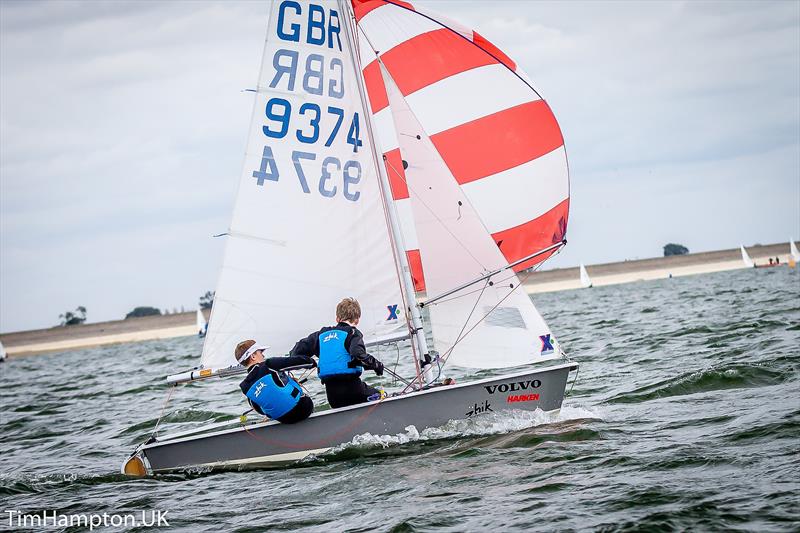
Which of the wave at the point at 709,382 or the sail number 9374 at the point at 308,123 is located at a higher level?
the sail number 9374 at the point at 308,123

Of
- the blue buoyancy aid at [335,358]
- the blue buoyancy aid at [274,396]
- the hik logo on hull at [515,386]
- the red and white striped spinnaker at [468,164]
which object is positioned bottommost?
the hik logo on hull at [515,386]

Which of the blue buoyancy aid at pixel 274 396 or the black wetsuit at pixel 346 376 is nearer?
A: the blue buoyancy aid at pixel 274 396

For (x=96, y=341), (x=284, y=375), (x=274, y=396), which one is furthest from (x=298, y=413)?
(x=96, y=341)

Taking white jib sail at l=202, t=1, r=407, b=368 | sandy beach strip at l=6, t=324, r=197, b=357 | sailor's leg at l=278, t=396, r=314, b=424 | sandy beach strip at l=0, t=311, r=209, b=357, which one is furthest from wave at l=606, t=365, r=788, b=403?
sandy beach strip at l=0, t=311, r=209, b=357

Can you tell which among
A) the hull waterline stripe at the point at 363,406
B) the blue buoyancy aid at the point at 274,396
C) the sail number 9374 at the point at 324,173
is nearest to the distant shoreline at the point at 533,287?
the sail number 9374 at the point at 324,173

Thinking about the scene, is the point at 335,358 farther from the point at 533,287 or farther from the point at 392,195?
the point at 533,287

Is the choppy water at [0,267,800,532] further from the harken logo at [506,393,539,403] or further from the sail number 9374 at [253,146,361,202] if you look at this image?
the sail number 9374 at [253,146,361,202]

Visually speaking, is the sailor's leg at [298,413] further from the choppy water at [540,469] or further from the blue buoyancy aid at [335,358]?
the choppy water at [540,469]

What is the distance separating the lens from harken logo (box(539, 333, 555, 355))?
28.9ft

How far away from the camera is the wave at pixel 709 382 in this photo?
9.62 meters

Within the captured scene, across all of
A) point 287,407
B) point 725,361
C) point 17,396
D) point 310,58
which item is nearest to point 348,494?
point 287,407

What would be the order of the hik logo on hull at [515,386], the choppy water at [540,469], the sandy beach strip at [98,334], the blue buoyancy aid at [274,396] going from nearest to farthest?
the choppy water at [540,469]
the blue buoyancy aid at [274,396]
the hik logo on hull at [515,386]
the sandy beach strip at [98,334]

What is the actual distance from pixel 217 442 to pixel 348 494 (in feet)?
6.26

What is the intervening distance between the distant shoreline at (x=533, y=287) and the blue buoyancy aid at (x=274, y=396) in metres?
51.4
